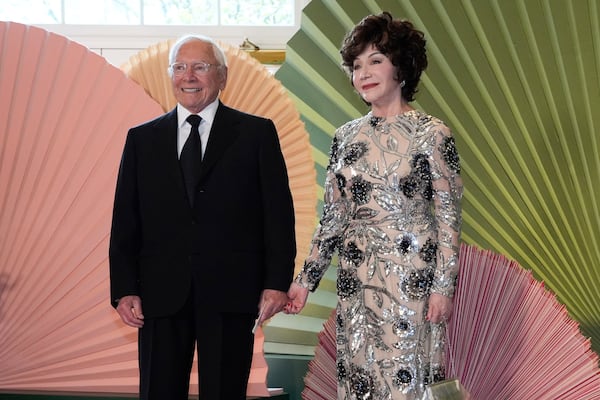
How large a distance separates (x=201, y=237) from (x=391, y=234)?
359 millimetres

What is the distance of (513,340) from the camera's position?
2238 millimetres

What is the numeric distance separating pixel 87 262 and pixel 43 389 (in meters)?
0.36

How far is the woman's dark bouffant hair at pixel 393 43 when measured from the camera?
1839 mm

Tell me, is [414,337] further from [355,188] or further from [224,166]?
[224,166]

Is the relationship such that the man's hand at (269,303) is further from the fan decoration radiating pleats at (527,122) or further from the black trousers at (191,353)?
the fan decoration radiating pleats at (527,122)

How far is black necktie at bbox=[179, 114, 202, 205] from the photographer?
5.82ft

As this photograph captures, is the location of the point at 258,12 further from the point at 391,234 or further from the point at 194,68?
the point at 391,234

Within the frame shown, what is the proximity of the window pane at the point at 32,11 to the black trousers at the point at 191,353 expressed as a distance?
3.00 m

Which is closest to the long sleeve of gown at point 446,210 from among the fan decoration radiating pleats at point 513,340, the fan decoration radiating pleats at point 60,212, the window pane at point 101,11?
the fan decoration radiating pleats at point 513,340

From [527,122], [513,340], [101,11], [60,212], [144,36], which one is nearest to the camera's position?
[513,340]

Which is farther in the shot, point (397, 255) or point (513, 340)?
point (513, 340)

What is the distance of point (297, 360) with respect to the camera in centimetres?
263

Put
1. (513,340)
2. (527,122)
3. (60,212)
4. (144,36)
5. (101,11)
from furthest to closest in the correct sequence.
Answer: (101,11), (144,36), (527,122), (60,212), (513,340)

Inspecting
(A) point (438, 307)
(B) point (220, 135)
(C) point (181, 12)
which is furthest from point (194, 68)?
(C) point (181, 12)
